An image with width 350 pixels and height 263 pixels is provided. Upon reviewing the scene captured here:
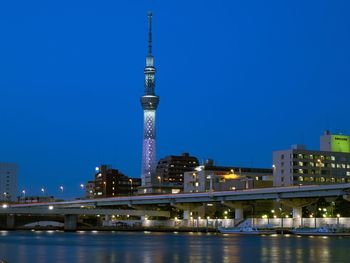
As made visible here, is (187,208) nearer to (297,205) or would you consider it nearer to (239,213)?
(239,213)

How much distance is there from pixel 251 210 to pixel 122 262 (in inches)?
3826

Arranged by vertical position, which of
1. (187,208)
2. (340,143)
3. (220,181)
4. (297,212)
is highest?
(340,143)

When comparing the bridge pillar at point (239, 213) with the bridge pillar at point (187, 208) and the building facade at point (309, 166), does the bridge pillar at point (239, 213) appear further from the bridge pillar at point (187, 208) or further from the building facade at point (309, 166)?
the building facade at point (309, 166)

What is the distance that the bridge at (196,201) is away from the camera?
4476 inches

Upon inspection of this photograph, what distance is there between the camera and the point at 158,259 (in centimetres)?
5556

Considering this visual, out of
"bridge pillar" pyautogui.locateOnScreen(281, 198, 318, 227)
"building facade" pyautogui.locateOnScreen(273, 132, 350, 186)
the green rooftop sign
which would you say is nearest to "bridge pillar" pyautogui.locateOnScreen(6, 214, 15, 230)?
"building facade" pyautogui.locateOnScreen(273, 132, 350, 186)

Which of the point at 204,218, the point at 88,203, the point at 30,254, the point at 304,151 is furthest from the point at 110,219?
the point at 30,254

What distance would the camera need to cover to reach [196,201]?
141625 millimetres

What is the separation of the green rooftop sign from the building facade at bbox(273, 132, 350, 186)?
5.64 meters

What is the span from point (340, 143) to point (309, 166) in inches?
786

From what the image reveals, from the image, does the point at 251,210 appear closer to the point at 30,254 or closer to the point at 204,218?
the point at 204,218

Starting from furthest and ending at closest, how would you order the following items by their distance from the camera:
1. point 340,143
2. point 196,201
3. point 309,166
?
point 340,143 → point 309,166 → point 196,201

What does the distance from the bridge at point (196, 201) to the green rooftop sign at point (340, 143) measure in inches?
1760

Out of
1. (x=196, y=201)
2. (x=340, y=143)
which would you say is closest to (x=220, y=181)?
(x=196, y=201)
